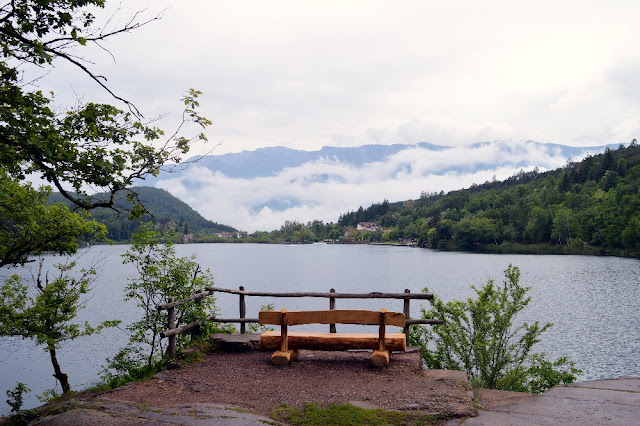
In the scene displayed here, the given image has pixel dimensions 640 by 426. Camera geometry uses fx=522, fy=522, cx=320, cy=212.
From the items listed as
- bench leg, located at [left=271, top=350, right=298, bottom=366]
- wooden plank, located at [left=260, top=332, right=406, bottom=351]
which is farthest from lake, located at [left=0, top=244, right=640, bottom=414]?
bench leg, located at [left=271, top=350, right=298, bottom=366]

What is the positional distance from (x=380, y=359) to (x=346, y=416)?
93.1 inches

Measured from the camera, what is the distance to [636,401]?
7.76 meters

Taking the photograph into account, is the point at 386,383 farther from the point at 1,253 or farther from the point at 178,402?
the point at 1,253

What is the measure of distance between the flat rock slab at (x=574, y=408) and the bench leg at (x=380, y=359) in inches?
79.7

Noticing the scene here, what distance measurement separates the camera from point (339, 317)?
9641 mm

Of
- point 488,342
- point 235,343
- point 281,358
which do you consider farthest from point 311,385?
point 488,342

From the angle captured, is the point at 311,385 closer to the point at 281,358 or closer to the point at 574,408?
the point at 281,358

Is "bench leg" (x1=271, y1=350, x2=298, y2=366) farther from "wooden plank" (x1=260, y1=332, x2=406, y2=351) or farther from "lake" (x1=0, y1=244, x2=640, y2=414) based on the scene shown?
"lake" (x1=0, y1=244, x2=640, y2=414)

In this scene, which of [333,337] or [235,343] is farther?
[235,343]

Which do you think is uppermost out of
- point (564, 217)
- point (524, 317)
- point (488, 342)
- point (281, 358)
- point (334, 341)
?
point (564, 217)

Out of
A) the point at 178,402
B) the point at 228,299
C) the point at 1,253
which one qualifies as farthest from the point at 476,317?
the point at 228,299

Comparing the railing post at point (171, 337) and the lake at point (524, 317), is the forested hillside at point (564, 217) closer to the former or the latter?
the lake at point (524, 317)

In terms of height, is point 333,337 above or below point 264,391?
above

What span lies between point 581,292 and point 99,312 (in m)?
35.2
